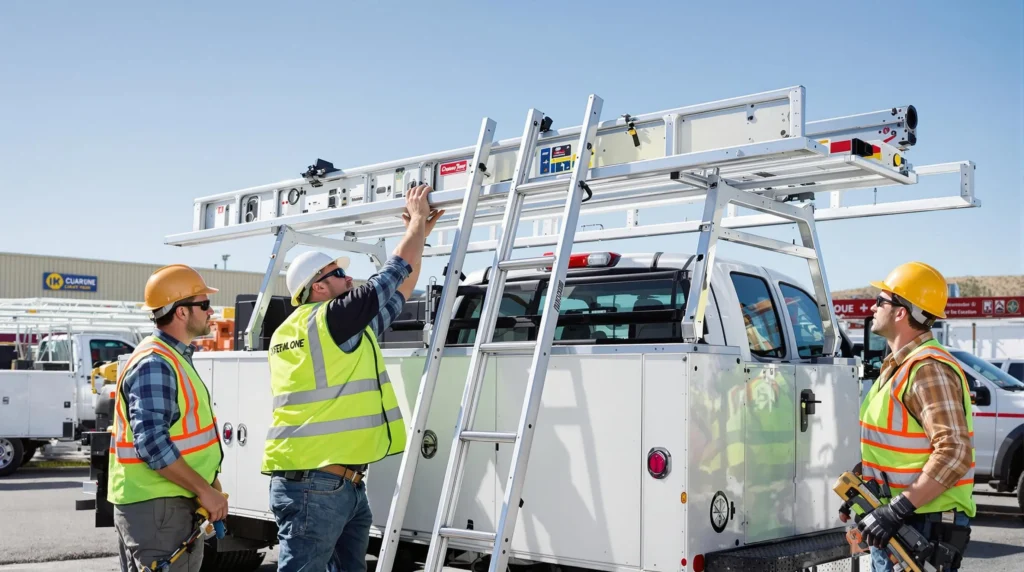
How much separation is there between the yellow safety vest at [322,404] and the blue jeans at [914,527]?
2295 mm

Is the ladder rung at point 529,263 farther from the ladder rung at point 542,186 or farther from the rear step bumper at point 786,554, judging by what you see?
the rear step bumper at point 786,554

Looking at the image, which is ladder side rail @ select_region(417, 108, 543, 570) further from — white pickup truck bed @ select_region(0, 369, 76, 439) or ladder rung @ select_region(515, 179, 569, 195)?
white pickup truck bed @ select_region(0, 369, 76, 439)

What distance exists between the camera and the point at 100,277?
43375 millimetres

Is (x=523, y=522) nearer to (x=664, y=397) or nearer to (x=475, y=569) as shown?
(x=475, y=569)

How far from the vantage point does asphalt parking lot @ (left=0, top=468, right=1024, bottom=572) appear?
353 inches

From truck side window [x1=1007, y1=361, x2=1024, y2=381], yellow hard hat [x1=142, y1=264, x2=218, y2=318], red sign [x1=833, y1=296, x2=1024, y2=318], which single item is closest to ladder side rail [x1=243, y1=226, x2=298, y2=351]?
yellow hard hat [x1=142, y1=264, x2=218, y2=318]

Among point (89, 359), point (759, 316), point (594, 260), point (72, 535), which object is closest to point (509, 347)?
point (594, 260)

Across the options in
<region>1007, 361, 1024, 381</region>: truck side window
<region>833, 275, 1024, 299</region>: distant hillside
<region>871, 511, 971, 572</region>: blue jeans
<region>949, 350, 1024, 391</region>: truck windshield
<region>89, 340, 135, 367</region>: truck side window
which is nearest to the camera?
<region>871, 511, 971, 572</region>: blue jeans

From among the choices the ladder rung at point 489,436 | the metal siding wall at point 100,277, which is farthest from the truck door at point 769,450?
the metal siding wall at point 100,277

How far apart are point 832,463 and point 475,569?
2087 mm

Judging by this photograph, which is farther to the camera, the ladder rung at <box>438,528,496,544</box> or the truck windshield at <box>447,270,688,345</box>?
the truck windshield at <box>447,270,688,345</box>

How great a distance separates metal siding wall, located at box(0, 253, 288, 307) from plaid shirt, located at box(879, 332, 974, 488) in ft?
124

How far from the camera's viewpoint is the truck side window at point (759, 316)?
19.2ft

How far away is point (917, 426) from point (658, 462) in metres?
1.12
